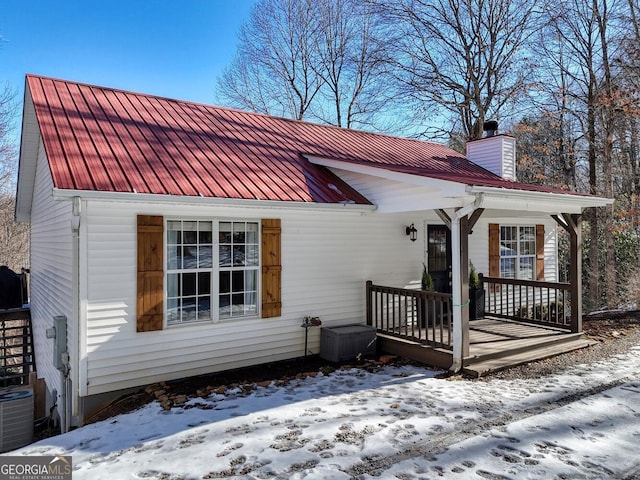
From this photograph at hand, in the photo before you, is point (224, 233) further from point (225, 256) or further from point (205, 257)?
point (205, 257)

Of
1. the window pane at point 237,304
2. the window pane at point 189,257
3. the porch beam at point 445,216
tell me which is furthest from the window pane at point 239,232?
the porch beam at point 445,216

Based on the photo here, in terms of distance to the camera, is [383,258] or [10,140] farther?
[10,140]

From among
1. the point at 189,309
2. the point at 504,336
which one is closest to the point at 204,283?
the point at 189,309

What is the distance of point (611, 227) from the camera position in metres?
14.6

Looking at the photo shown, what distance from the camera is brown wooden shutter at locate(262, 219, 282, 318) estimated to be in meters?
6.52

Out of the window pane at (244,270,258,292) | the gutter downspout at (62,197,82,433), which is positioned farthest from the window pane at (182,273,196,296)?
the gutter downspout at (62,197,82,433)

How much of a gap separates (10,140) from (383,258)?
63.7 feet

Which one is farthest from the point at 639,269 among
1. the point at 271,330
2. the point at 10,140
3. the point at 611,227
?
the point at 10,140

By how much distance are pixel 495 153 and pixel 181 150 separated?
8.00m

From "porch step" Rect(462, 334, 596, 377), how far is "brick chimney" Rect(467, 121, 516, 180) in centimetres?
479

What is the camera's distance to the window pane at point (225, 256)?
6266 mm

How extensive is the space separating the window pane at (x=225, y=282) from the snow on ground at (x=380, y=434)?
1529 mm

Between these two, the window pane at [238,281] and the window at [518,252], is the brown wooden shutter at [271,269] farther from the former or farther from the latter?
the window at [518,252]

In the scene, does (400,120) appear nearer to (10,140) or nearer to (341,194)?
(341,194)
